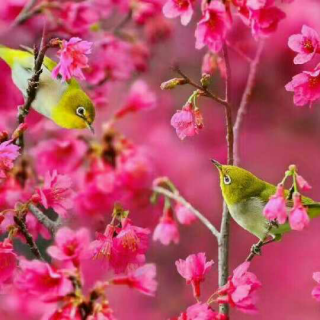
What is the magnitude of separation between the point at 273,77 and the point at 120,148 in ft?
1.06

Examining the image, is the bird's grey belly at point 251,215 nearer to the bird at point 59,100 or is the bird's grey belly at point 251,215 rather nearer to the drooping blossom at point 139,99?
the bird at point 59,100

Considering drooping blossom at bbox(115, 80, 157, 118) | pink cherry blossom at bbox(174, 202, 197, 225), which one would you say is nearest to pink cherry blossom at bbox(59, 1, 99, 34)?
drooping blossom at bbox(115, 80, 157, 118)

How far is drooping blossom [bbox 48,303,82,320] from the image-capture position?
1.63 ft

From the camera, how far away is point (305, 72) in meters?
0.58

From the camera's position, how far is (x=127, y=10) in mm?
1001

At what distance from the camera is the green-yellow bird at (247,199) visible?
1.82 feet

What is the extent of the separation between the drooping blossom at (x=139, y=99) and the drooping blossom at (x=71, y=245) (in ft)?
1.40

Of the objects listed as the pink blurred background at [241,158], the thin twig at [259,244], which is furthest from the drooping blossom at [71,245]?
the pink blurred background at [241,158]

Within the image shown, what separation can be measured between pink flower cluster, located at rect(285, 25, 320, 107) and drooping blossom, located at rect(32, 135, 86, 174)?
40 cm

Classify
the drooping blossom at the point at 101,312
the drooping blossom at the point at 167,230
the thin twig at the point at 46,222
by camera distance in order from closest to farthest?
the drooping blossom at the point at 101,312 < the thin twig at the point at 46,222 < the drooping blossom at the point at 167,230

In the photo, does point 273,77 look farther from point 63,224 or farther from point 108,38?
point 63,224

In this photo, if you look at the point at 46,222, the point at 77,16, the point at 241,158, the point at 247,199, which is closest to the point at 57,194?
the point at 46,222

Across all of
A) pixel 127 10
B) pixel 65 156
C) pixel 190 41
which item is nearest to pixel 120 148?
pixel 65 156

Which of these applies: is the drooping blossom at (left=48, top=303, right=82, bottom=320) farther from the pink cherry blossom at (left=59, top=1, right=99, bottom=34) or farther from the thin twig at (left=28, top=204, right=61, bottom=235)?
the pink cherry blossom at (left=59, top=1, right=99, bottom=34)
